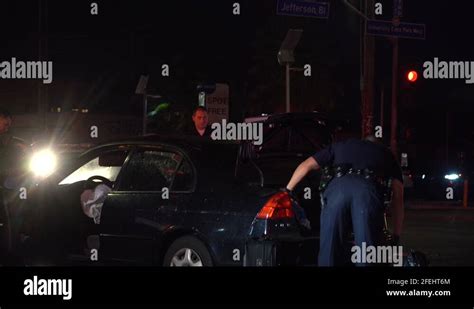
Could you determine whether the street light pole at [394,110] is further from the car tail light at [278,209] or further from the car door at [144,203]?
the car tail light at [278,209]

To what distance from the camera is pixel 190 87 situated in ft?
127

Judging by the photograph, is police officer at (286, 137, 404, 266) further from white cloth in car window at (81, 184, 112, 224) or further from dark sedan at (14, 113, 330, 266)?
white cloth in car window at (81, 184, 112, 224)

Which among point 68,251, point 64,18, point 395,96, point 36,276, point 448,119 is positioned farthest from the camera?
point 448,119

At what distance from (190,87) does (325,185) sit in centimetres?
3114

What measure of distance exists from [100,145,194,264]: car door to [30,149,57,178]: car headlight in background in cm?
86

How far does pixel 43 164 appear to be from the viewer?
34.3 ft

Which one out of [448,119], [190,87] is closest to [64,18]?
[190,87]

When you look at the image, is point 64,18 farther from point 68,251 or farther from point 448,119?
point 68,251

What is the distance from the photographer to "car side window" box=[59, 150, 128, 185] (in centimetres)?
939

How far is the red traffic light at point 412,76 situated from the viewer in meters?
21.0

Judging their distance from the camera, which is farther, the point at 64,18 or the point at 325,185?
the point at 64,18

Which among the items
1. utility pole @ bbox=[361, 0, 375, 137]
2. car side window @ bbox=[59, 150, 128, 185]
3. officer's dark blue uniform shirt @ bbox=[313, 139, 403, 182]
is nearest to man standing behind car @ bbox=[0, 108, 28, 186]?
car side window @ bbox=[59, 150, 128, 185]

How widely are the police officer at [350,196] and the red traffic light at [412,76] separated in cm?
1364

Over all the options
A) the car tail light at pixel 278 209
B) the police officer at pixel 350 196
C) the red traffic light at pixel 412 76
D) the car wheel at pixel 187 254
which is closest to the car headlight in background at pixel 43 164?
the car wheel at pixel 187 254
